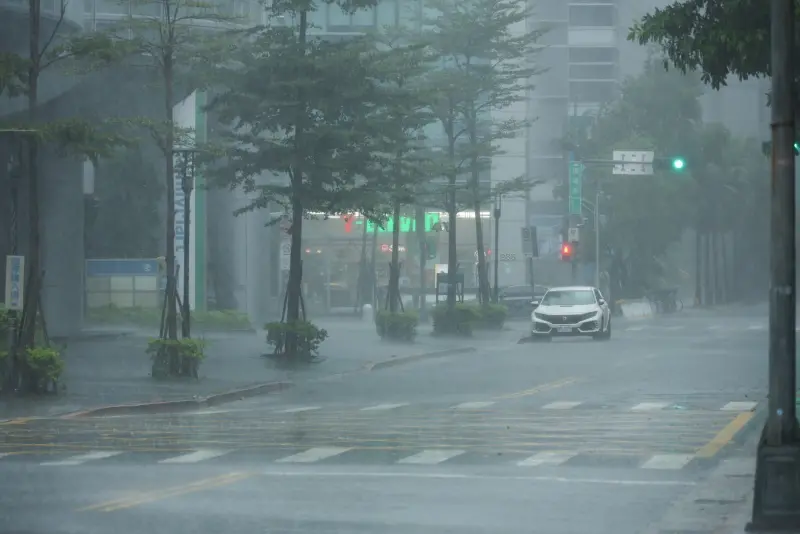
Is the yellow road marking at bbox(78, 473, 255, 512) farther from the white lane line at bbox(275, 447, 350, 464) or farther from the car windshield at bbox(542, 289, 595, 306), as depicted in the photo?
the car windshield at bbox(542, 289, 595, 306)

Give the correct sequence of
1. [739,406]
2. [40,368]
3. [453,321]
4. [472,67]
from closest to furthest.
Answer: [739,406] < [40,368] < [453,321] < [472,67]

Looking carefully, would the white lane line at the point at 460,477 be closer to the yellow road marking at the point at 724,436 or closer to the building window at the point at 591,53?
the yellow road marking at the point at 724,436

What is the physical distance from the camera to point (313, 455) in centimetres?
1688

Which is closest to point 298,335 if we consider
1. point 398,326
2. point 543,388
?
point 543,388

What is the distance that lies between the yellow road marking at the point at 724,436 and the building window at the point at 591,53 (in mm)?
96591

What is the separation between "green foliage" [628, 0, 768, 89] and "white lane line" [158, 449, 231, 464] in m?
6.98

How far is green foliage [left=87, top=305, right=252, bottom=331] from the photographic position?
177ft

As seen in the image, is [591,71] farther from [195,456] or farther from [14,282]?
[195,456]

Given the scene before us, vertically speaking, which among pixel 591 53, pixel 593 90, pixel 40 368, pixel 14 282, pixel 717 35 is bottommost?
pixel 40 368

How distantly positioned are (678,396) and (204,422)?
27.1 ft

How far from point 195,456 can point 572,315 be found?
3264 centimetres

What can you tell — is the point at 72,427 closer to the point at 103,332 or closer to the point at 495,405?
the point at 495,405

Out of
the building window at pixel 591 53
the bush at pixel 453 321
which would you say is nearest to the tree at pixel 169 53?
the bush at pixel 453 321

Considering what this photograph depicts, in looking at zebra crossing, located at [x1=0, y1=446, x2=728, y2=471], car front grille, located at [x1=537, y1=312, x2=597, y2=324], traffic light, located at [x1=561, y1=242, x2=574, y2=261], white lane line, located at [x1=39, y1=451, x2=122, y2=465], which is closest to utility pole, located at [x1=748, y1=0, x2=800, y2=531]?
zebra crossing, located at [x1=0, y1=446, x2=728, y2=471]
